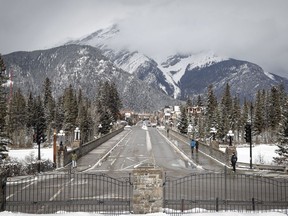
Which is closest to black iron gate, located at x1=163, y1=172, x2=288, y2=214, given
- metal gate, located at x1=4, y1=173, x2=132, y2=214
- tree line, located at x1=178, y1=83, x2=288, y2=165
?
metal gate, located at x1=4, y1=173, x2=132, y2=214

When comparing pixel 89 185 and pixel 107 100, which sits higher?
pixel 107 100

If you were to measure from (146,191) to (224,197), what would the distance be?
6367mm

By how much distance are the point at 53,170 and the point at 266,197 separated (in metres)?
16.1

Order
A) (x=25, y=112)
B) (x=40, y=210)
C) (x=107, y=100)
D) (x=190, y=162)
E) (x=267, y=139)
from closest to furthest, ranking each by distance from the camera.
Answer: (x=40, y=210) → (x=190, y=162) → (x=267, y=139) → (x=25, y=112) → (x=107, y=100)

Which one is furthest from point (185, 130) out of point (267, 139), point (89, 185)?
point (89, 185)

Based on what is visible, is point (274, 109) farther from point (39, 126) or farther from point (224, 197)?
point (224, 197)

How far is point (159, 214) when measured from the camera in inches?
520

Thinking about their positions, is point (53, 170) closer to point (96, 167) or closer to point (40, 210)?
point (96, 167)

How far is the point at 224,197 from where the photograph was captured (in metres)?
18.6

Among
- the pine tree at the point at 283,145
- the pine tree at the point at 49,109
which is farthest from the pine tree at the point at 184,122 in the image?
the pine tree at the point at 283,145

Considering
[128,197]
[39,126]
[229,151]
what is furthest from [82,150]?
[128,197]

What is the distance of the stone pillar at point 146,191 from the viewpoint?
13.5 meters

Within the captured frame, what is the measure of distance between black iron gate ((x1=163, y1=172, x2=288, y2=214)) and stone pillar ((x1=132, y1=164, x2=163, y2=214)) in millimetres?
625

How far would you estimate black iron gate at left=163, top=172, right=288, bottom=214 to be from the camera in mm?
15008
